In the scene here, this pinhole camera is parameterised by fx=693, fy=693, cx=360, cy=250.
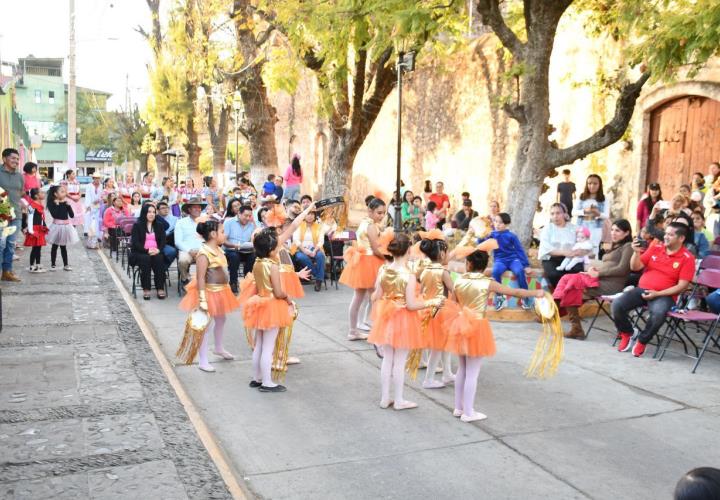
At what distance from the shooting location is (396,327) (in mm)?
5785

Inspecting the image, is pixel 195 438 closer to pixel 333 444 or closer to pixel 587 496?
pixel 333 444

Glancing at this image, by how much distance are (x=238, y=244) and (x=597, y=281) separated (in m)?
5.84

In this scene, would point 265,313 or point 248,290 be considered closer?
point 265,313

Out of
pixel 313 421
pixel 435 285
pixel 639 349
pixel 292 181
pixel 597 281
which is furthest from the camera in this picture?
pixel 292 181

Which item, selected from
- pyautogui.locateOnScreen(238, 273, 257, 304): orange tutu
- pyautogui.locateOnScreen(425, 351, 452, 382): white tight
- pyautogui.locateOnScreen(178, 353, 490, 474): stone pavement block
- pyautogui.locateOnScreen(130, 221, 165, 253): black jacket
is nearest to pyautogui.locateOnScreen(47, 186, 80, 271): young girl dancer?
pyautogui.locateOnScreen(130, 221, 165, 253): black jacket

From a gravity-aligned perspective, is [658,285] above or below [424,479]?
above

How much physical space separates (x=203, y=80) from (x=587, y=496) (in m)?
24.7

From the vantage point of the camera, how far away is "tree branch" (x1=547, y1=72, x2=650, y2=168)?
11.1m

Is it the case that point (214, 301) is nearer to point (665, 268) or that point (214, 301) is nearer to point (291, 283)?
point (291, 283)

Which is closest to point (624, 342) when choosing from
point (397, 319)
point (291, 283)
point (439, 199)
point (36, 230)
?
point (397, 319)

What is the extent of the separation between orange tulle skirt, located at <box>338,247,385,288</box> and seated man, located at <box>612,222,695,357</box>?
2854 mm

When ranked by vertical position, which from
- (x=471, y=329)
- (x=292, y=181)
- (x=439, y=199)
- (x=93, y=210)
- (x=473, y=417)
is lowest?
(x=473, y=417)

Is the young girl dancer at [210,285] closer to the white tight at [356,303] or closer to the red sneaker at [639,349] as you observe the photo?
the white tight at [356,303]

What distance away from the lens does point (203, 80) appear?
26.5 meters
